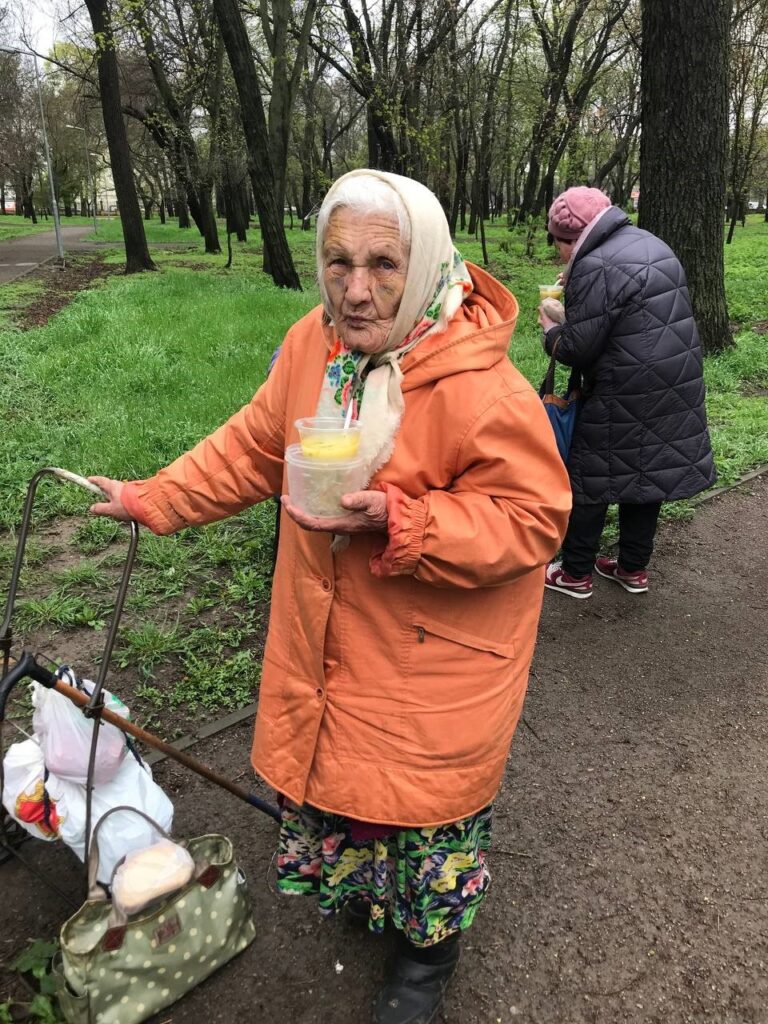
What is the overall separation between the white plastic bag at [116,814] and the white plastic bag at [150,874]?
0.14ft

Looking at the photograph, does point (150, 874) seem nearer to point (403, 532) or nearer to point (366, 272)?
point (403, 532)

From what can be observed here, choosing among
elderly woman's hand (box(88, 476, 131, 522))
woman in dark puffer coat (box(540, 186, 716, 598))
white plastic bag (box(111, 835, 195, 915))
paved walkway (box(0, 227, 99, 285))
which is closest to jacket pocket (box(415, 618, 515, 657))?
elderly woman's hand (box(88, 476, 131, 522))

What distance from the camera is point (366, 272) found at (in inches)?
59.3

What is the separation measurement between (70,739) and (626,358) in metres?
2.68

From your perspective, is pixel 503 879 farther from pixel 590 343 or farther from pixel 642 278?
pixel 642 278

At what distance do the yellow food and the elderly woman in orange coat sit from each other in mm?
62

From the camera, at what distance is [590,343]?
11.0 feet

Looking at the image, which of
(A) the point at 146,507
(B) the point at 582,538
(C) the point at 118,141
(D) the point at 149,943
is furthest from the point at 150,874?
(C) the point at 118,141

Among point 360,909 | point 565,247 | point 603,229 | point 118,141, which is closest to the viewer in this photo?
point 360,909

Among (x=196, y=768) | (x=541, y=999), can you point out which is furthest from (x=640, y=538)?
(x=196, y=768)

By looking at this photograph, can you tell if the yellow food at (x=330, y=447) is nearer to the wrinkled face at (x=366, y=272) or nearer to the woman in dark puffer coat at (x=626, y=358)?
the wrinkled face at (x=366, y=272)

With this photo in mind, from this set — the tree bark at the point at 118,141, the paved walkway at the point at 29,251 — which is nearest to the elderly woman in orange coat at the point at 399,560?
the paved walkway at the point at 29,251

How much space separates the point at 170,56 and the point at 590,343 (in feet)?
75.5

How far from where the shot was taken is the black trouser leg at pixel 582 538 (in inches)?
146
